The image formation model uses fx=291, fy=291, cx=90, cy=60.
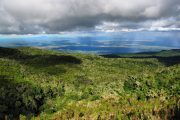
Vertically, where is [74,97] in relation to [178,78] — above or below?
below

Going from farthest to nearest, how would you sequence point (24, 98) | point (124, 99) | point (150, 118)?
point (24, 98) → point (124, 99) → point (150, 118)

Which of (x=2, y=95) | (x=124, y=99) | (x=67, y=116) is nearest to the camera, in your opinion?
(x=67, y=116)

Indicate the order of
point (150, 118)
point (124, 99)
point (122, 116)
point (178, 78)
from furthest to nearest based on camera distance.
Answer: point (178, 78)
point (124, 99)
point (122, 116)
point (150, 118)

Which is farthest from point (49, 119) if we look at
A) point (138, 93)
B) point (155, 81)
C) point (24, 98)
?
point (24, 98)

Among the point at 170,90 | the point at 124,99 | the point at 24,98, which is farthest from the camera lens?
the point at 24,98

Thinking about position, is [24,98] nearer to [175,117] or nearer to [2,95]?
[2,95]

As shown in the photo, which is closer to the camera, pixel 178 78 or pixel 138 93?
pixel 138 93

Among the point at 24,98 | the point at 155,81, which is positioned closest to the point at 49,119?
the point at 155,81

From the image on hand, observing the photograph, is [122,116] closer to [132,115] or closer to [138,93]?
[132,115]

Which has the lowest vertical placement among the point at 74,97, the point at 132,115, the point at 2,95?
the point at 2,95
